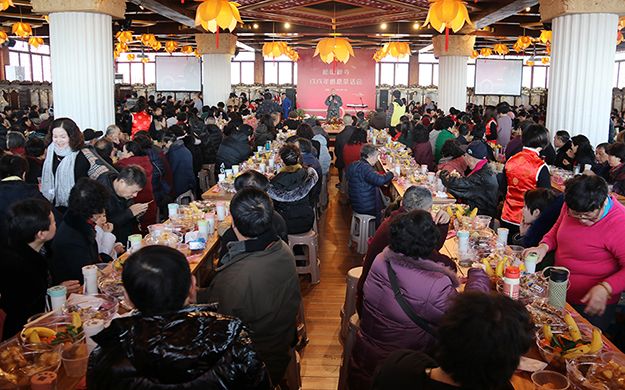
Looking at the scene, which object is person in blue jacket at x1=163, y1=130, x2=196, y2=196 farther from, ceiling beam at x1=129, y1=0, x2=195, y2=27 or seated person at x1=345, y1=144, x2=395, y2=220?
ceiling beam at x1=129, y1=0, x2=195, y2=27

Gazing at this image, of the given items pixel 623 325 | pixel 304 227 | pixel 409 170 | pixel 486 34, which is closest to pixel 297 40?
pixel 486 34

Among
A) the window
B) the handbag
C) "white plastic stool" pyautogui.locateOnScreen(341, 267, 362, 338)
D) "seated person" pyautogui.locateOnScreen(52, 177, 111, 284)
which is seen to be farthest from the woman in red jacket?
the window

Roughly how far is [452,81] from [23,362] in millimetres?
12967

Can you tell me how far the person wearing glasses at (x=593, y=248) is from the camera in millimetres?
2699

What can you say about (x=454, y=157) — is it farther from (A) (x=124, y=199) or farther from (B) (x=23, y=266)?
(B) (x=23, y=266)

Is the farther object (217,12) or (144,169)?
(144,169)

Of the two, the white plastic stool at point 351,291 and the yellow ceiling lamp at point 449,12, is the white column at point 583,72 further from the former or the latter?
the white plastic stool at point 351,291

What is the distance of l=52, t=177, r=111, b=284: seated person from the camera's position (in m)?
3.08

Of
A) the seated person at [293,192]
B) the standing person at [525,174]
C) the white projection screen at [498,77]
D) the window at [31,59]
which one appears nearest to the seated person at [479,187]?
the standing person at [525,174]

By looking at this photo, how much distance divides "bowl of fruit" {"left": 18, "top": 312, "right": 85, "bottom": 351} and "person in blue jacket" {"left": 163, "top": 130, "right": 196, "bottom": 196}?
14.4 ft

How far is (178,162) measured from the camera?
6.57 m

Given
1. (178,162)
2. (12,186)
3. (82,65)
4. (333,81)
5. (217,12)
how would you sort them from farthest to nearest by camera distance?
1. (333,81)
2. (82,65)
3. (178,162)
4. (217,12)
5. (12,186)

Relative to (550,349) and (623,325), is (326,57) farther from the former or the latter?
(550,349)

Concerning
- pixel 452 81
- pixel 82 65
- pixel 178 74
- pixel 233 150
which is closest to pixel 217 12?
pixel 233 150
